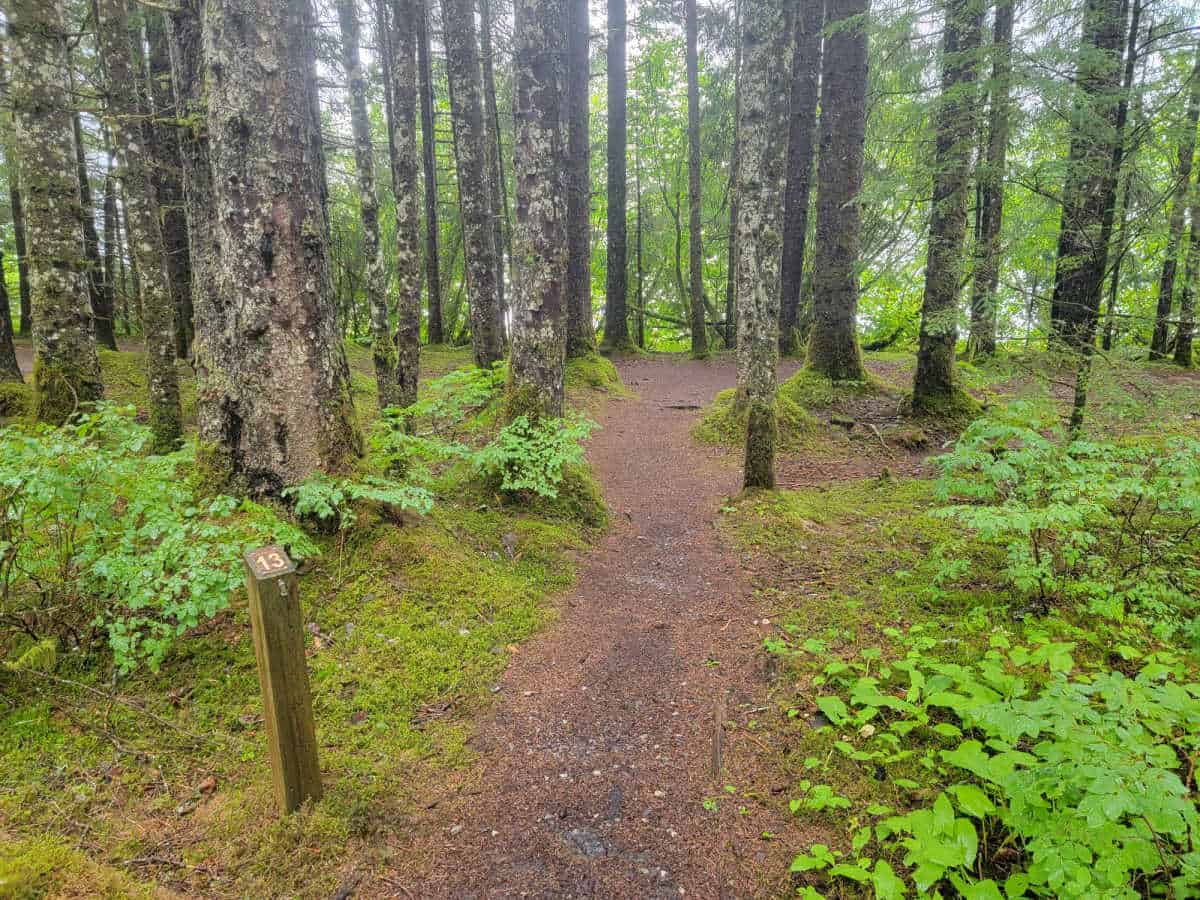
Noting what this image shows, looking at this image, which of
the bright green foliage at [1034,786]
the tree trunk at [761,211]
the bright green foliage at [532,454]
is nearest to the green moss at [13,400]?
the bright green foliage at [532,454]

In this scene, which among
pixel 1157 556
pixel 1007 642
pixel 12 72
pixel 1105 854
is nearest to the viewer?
pixel 1105 854

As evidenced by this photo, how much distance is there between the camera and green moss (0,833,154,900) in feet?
7.23

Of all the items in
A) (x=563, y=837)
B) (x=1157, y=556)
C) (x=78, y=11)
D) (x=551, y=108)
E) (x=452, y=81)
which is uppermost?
(x=78, y=11)

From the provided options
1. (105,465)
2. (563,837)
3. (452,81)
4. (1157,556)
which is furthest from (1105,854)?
(452,81)

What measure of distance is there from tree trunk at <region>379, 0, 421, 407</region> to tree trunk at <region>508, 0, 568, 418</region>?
236cm

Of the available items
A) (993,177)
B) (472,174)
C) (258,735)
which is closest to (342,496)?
(258,735)

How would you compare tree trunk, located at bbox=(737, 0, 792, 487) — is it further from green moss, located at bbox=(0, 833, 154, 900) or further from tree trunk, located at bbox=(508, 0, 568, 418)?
green moss, located at bbox=(0, 833, 154, 900)

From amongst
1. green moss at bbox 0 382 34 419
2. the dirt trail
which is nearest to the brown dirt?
the dirt trail

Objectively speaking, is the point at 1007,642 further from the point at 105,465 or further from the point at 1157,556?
the point at 105,465

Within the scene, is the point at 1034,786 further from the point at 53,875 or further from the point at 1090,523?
the point at 53,875

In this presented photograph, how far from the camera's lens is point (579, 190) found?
14.8 meters

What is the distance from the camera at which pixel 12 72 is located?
6867 mm

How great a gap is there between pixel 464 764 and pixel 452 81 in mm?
9626

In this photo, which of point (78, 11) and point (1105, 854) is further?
point (78, 11)
